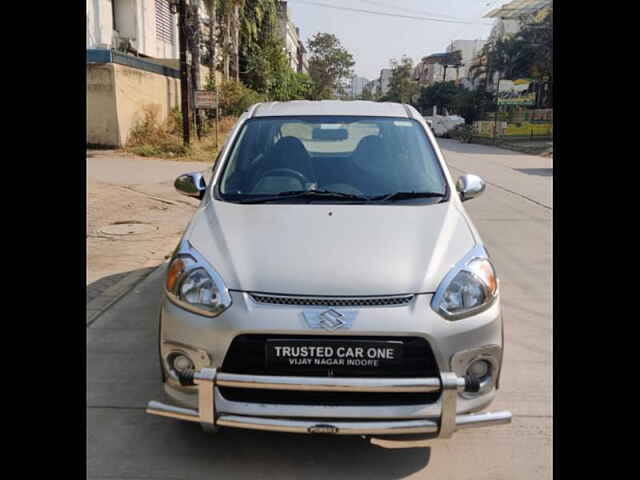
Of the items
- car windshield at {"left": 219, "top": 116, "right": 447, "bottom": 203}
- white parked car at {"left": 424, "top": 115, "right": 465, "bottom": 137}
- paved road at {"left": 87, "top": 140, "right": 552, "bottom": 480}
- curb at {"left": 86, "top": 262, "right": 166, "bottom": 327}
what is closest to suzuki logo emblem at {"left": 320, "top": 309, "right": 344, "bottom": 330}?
paved road at {"left": 87, "top": 140, "right": 552, "bottom": 480}

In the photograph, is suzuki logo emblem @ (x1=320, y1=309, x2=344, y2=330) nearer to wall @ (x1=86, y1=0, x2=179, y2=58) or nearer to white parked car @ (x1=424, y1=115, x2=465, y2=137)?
wall @ (x1=86, y1=0, x2=179, y2=58)

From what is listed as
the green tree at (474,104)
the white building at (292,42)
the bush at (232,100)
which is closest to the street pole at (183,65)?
the bush at (232,100)

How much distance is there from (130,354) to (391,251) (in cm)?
226

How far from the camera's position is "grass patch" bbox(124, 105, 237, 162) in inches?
711

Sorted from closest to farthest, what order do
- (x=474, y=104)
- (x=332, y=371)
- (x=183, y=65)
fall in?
(x=332, y=371) → (x=183, y=65) → (x=474, y=104)

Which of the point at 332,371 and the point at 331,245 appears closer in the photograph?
the point at 332,371

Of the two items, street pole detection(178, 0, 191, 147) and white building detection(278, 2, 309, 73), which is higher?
white building detection(278, 2, 309, 73)

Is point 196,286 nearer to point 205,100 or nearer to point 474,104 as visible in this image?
point 205,100

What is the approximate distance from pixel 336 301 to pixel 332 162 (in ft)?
5.33

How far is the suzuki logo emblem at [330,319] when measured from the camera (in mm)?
2635

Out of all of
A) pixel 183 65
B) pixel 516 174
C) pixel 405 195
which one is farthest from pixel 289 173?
pixel 183 65

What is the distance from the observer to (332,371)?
2.67 meters

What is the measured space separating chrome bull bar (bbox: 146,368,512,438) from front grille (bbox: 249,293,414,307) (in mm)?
338
